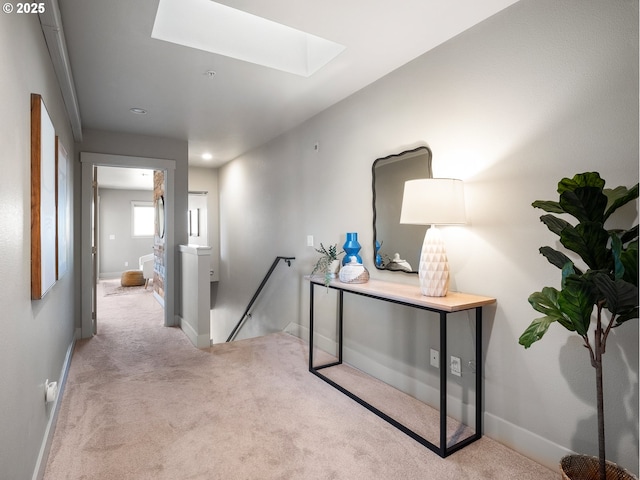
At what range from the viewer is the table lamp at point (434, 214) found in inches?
78.7

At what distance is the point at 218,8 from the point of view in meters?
2.40

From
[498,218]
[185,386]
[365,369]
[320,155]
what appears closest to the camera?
[498,218]

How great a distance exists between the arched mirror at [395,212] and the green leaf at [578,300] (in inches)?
45.8

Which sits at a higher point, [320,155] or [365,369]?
[320,155]

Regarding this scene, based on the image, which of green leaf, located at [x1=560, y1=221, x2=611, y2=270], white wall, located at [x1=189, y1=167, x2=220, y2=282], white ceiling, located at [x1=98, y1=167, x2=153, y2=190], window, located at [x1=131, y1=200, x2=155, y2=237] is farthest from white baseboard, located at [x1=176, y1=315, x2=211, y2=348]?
window, located at [x1=131, y1=200, x2=155, y2=237]

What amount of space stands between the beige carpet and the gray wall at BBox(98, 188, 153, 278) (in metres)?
7.09

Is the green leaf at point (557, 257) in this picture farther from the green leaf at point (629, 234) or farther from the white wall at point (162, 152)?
the white wall at point (162, 152)

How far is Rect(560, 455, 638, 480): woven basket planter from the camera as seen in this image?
1.42 meters

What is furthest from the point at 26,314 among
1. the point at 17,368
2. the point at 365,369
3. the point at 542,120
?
the point at 542,120

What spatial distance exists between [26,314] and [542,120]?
2.52 m

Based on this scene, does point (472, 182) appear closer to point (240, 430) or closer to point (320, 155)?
point (320, 155)

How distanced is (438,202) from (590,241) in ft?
2.51

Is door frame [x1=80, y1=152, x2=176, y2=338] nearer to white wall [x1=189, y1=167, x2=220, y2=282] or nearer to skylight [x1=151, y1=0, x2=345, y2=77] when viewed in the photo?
white wall [x1=189, y1=167, x2=220, y2=282]

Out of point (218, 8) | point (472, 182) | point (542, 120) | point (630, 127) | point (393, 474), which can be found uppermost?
point (218, 8)
